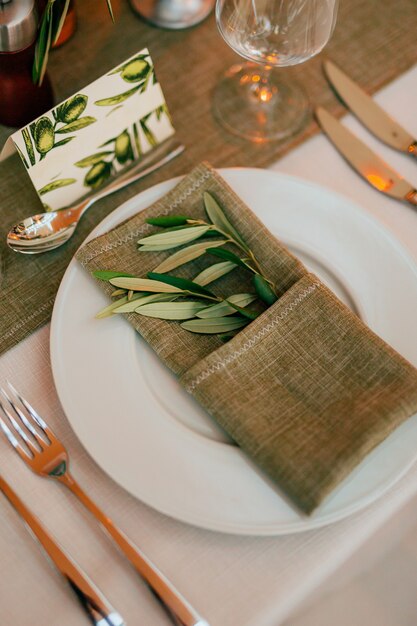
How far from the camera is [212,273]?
622mm

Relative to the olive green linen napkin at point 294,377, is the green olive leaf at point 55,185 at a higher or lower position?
higher

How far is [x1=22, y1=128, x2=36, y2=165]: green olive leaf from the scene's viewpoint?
24.8 inches

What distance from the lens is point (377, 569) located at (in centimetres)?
71

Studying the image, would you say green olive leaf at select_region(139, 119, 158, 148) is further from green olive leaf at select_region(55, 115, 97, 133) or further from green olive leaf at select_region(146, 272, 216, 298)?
green olive leaf at select_region(146, 272, 216, 298)

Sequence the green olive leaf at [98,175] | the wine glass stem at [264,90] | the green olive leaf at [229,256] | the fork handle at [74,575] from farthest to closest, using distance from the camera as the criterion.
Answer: the wine glass stem at [264,90] < the green olive leaf at [98,175] < the green olive leaf at [229,256] < the fork handle at [74,575]

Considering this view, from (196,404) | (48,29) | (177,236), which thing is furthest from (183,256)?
(48,29)

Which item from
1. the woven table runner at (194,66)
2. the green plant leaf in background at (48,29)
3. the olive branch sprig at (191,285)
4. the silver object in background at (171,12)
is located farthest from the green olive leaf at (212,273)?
the silver object in background at (171,12)

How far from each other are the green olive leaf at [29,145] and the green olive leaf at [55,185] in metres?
0.04

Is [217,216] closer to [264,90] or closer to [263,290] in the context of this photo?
[263,290]

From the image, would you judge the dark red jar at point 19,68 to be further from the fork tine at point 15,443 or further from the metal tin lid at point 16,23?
the fork tine at point 15,443

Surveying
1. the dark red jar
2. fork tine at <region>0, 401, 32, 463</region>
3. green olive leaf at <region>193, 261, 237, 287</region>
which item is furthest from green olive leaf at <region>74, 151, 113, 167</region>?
fork tine at <region>0, 401, 32, 463</region>

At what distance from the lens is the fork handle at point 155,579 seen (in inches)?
20.0

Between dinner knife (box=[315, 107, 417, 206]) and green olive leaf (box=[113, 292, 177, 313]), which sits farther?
dinner knife (box=[315, 107, 417, 206])

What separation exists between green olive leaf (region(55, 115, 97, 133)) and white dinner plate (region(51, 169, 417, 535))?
100 mm
